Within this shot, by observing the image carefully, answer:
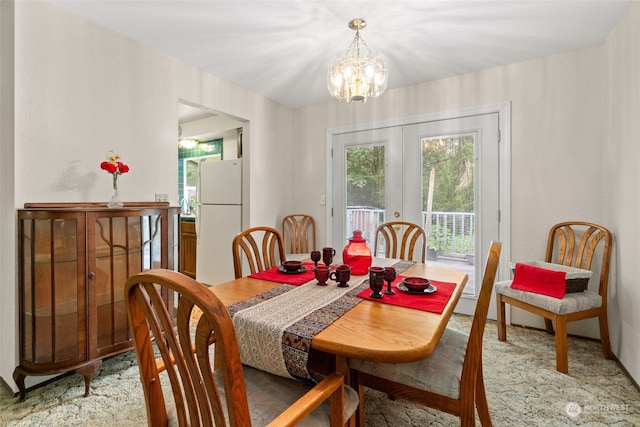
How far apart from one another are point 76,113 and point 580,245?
12.3ft

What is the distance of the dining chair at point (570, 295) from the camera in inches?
78.9

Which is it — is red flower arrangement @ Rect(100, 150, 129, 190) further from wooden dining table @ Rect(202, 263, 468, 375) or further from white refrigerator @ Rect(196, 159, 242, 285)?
white refrigerator @ Rect(196, 159, 242, 285)

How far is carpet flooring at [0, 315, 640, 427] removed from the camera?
1579mm

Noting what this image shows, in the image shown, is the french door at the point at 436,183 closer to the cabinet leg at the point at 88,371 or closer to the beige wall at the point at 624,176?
the beige wall at the point at 624,176

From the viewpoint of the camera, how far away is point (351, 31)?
2201mm

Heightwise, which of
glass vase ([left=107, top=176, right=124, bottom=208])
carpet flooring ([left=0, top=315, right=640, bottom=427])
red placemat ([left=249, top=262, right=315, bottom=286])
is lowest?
carpet flooring ([left=0, top=315, right=640, bottom=427])

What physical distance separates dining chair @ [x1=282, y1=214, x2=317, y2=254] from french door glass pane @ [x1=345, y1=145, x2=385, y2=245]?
1.56 ft

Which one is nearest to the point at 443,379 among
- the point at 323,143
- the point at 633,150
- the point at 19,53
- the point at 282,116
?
the point at 633,150

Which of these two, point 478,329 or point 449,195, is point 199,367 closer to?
point 478,329

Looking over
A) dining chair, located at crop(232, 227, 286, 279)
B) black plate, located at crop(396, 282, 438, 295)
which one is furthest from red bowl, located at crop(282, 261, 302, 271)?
black plate, located at crop(396, 282, 438, 295)

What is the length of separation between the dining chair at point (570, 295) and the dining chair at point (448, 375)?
3.56 feet

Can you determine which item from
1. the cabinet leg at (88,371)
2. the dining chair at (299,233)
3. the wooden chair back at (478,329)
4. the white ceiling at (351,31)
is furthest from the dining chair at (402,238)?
the cabinet leg at (88,371)

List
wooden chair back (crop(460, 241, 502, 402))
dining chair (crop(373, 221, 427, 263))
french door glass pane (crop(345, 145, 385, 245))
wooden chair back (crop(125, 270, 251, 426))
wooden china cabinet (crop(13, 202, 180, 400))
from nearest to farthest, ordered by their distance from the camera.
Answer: wooden chair back (crop(125, 270, 251, 426))
wooden chair back (crop(460, 241, 502, 402))
wooden china cabinet (crop(13, 202, 180, 400))
dining chair (crop(373, 221, 427, 263))
french door glass pane (crop(345, 145, 385, 245))

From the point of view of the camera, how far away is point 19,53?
178cm
